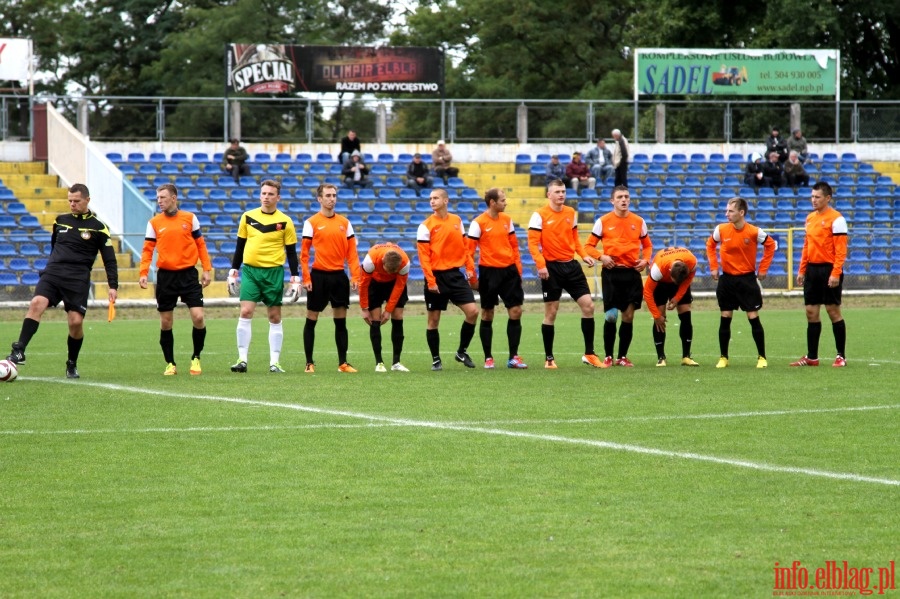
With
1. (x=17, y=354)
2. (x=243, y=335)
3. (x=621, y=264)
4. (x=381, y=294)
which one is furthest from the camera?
(x=621, y=264)

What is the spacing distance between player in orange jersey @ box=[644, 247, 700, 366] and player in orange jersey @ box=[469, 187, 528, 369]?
1.53 metres

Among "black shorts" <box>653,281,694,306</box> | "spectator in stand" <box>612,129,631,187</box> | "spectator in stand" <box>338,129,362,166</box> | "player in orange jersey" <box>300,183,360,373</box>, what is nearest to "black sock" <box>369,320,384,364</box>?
"player in orange jersey" <box>300,183,360,373</box>

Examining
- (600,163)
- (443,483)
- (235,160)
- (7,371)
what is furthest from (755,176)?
(443,483)

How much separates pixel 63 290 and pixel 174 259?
1170mm

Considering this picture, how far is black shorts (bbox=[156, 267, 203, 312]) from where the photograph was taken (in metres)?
13.0

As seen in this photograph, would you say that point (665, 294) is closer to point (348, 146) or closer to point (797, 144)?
point (348, 146)

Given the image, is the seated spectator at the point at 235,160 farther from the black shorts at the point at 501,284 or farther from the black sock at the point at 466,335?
the black shorts at the point at 501,284

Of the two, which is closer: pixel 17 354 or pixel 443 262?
pixel 17 354

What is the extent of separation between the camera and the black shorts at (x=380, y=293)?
13.3 metres

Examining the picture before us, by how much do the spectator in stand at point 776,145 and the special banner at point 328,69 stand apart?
9.31 meters

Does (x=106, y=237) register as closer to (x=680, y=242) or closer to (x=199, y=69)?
(x=680, y=242)

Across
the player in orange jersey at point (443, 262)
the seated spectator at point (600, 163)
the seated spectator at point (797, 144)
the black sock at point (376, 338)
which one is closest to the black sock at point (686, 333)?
the player in orange jersey at point (443, 262)

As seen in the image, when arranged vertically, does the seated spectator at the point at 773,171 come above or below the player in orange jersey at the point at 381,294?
above

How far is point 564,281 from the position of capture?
13.9m
